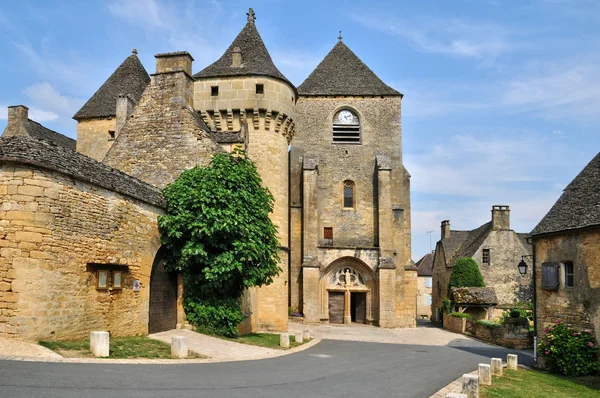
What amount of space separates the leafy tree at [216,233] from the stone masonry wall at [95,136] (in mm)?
14433

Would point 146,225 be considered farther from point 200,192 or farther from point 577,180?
point 577,180

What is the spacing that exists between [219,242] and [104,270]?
4116mm

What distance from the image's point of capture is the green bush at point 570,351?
14977mm

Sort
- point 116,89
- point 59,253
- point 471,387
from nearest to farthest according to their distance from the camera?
1. point 471,387
2. point 59,253
3. point 116,89

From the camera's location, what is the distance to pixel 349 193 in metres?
35.6

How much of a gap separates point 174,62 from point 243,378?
13972mm

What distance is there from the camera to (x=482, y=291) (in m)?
36.6

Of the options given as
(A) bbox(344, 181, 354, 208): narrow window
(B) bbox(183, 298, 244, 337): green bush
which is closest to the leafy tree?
(B) bbox(183, 298, 244, 337): green bush

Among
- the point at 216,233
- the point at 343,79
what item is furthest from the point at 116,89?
the point at 216,233

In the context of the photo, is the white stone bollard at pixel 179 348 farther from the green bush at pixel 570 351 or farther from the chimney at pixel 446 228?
the chimney at pixel 446 228

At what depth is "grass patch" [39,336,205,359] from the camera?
10.7 metres

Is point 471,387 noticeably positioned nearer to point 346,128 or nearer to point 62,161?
point 62,161

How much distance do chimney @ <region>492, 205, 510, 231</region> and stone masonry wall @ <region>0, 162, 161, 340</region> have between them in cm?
3336

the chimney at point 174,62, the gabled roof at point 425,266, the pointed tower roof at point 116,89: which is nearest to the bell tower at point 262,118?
the chimney at point 174,62
